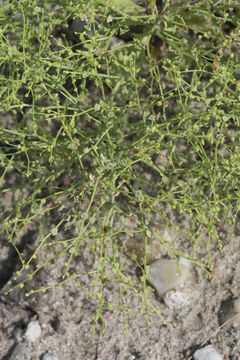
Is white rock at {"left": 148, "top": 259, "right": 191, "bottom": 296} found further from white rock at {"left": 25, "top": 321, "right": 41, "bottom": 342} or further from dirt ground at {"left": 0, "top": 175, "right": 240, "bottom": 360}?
white rock at {"left": 25, "top": 321, "right": 41, "bottom": 342}

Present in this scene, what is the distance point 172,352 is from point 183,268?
17.3 inches

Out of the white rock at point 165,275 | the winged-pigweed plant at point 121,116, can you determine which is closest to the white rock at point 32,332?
the winged-pigweed plant at point 121,116

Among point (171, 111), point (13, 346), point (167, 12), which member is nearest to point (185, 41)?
point (167, 12)

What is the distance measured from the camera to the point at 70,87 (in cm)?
242

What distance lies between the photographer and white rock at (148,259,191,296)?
2.32 m

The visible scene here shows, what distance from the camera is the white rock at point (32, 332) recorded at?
7.96 feet

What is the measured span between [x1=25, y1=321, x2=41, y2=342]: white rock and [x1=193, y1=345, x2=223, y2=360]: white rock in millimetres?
842

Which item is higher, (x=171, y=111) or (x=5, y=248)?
(x=171, y=111)

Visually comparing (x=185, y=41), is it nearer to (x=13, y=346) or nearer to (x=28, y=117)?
(x=28, y=117)

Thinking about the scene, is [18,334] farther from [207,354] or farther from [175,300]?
[207,354]

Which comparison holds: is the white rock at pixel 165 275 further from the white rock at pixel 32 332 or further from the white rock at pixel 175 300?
the white rock at pixel 32 332

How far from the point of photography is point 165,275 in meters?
2.32

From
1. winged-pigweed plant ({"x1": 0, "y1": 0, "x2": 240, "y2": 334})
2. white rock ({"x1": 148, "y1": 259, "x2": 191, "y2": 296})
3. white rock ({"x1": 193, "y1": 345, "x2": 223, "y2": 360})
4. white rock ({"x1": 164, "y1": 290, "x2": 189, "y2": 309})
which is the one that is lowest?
white rock ({"x1": 193, "y1": 345, "x2": 223, "y2": 360})

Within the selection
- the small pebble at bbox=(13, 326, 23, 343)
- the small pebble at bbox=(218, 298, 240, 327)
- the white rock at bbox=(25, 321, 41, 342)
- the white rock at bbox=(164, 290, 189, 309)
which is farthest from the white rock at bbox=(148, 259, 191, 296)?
the small pebble at bbox=(13, 326, 23, 343)
